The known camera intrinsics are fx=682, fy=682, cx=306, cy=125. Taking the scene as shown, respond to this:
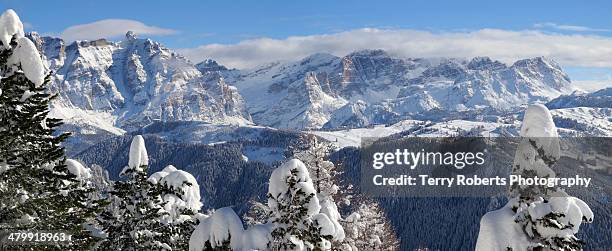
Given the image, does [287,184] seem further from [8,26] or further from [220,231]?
[8,26]

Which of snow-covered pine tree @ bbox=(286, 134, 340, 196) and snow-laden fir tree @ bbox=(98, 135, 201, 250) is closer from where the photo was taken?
snow-laden fir tree @ bbox=(98, 135, 201, 250)

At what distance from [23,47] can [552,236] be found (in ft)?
35.5

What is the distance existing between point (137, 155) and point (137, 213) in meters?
1.60

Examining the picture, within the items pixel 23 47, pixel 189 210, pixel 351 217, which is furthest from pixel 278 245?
pixel 351 217

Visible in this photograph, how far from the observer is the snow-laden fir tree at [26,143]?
13.0 metres

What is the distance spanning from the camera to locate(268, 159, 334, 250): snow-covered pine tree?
13.0 m

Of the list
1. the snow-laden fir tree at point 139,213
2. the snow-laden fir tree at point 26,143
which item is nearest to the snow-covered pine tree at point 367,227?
the snow-laden fir tree at point 139,213

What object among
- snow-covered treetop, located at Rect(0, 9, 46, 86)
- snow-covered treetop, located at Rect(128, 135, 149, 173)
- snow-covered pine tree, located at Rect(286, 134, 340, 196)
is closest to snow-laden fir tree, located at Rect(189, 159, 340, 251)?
snow-covered treetop, located at Rect(0, 9, 46, 86)

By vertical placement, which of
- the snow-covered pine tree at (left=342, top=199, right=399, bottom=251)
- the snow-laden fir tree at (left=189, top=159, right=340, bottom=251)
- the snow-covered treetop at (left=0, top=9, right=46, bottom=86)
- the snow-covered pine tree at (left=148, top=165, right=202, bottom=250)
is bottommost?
the snow-covered pine tree at (left=342, top=199, right=399, bottom=251)

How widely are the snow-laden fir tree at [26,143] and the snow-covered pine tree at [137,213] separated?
4.82 meters

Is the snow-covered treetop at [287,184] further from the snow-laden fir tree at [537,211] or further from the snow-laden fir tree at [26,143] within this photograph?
the snow-laden fir tree at [26,143]

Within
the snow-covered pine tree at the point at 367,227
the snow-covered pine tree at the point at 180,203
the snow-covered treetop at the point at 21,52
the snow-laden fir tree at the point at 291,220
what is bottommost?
the snow-covered pine tree at the point at 367,227

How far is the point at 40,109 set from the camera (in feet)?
43.1

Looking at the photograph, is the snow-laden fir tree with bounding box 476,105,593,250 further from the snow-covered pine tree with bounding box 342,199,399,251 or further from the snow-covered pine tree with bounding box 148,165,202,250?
the snow-covered pine tree with bounding box 342,199,399,251
